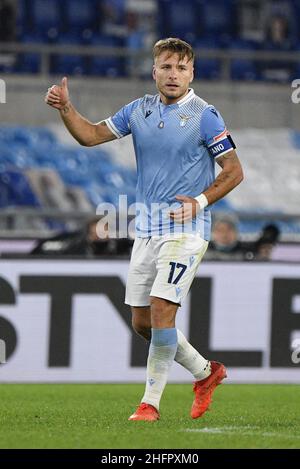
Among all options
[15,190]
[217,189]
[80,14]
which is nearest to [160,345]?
[217,189]

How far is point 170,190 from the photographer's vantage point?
7.79m

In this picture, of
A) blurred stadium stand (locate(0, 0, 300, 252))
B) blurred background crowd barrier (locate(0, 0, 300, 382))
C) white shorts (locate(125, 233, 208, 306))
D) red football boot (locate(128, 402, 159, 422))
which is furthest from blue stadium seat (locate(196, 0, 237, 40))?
red football boot (locate(128, 402, 159, 422))

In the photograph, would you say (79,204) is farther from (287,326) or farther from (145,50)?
(287,326)

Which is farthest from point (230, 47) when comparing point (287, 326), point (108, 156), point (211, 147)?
point (211, 147)

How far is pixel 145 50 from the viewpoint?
64.3 feet

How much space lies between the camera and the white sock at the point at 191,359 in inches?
322

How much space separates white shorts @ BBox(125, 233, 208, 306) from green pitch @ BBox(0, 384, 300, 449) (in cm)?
78

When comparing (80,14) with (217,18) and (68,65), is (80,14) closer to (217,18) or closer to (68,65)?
(68,65)

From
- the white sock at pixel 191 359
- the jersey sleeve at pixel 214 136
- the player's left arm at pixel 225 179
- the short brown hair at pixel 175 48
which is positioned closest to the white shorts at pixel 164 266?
the player's left arm at pixel 225 179

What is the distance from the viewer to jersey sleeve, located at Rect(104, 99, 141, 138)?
26.6 feet

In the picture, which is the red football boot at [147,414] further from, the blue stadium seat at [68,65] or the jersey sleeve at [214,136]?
the blue stadium seat at [68,65]

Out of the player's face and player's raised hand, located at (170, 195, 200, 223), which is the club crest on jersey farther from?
player's raised hand, located at (170, 195, 200, 223)

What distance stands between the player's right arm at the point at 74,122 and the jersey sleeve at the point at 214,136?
0.66m

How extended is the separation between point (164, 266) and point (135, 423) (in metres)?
0.95
